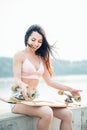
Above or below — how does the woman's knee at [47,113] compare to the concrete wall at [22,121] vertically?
above

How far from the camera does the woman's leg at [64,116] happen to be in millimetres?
2090

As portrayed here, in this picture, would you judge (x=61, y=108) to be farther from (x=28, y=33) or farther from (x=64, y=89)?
(x=28, y=33)

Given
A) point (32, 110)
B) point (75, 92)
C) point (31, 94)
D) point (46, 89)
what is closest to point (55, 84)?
point (75, 92)

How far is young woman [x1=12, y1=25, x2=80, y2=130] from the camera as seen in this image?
6.58 ft

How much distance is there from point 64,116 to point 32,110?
9.2 inches

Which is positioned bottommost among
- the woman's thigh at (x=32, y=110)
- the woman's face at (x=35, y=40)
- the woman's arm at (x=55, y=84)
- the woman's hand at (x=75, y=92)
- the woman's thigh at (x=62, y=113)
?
the woman's thigh at (x=62, y=113)

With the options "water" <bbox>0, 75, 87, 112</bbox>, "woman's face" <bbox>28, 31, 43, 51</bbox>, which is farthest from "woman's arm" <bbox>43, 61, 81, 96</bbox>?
"woman's face" <bbox>28, 31, 43, 51</bbox>

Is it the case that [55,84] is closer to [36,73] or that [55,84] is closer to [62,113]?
[36,73]

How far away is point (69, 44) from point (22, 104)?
5952mm

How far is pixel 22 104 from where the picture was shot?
209cm

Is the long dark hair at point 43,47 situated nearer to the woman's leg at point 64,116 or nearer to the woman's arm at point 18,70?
the woman's arm at point 18,70

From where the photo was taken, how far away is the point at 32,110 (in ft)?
6.70

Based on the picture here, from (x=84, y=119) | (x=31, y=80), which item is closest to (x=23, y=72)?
(x=31, y=80)

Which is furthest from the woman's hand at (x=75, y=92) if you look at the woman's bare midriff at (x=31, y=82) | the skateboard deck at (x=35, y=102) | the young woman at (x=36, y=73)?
the woman's bare midriff at (x=31, y=82)
